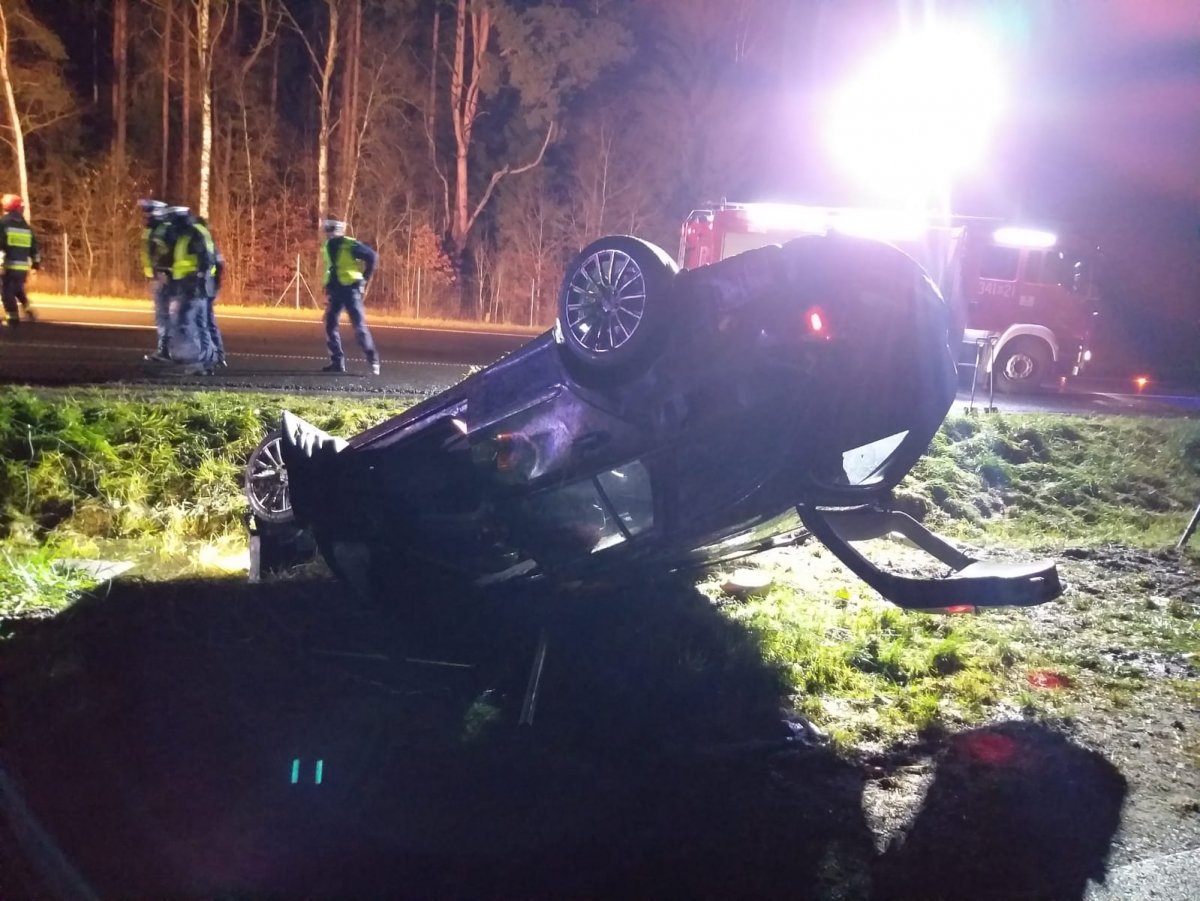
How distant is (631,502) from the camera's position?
161 inches

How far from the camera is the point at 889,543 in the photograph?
6848 millimetres

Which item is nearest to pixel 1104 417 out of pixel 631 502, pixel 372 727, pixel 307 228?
pixel 631 502

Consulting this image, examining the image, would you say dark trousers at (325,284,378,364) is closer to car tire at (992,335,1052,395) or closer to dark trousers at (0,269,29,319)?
dark trousers at (0,269,29,319)

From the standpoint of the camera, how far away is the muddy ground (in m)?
2.78

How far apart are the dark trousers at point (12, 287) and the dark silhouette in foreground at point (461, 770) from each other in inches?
374

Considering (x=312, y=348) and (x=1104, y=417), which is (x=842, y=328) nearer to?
(x=1104, y=417)

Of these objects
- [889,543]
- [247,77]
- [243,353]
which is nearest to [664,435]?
[889,543]

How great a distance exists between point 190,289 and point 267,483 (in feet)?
17.2

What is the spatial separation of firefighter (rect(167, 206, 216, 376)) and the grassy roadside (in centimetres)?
215

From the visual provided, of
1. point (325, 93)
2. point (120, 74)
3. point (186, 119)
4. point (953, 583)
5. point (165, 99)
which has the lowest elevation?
point (953, 583)

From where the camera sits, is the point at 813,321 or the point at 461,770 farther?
the point at 813,321

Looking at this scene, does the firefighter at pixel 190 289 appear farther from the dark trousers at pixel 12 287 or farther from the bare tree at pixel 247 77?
the bare tree at pixel 247 77

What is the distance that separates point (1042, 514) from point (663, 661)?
524 centimetres

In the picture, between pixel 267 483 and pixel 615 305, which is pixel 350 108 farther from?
pixel 615 305
